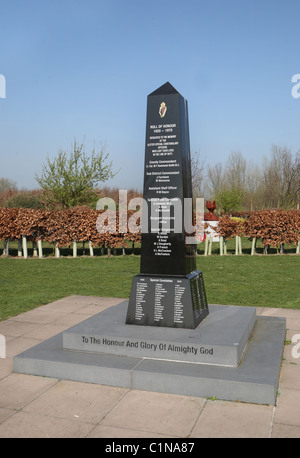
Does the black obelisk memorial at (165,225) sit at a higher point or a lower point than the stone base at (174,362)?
higher

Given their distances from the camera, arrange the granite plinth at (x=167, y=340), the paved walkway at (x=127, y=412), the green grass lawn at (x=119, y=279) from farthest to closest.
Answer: the green grass lawn at (x=119, y=279)
the granite plinth at (x=167, y=340)
the paved walkway at (x=127, y=412)

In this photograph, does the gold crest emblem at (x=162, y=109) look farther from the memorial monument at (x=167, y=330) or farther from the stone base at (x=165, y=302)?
the stone base at (x=165, y=302)

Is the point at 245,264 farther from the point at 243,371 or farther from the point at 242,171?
the point at 242,171

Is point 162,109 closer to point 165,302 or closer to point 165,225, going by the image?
point 165,225

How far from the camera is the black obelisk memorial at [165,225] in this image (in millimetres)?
4910

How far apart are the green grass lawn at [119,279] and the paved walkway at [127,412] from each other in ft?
9.68

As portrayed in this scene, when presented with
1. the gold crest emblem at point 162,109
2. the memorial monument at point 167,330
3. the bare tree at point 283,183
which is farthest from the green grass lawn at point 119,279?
the bare tree at point 283,183

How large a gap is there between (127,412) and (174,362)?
0.88 meters

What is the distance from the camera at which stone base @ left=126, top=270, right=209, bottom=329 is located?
4.86m

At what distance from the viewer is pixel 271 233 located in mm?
14672

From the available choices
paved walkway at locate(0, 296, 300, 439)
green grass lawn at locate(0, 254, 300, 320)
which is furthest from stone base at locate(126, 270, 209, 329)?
green grass lawn at locate(0, 254, 300, 320)

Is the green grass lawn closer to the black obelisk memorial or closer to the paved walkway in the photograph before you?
the black obelisk memorial

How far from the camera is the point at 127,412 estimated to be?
351cm

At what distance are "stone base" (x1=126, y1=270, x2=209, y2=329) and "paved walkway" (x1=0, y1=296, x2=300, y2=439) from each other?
1.10 metres
